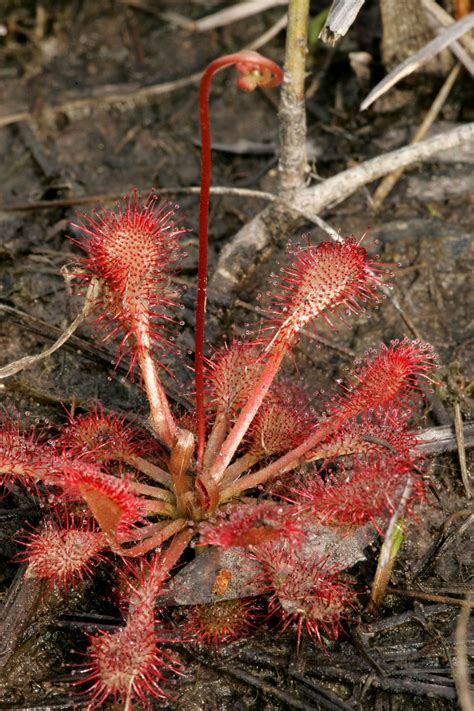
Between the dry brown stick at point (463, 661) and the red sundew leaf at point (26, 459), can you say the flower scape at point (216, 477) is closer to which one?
the red sundew leaf at point (26, 459)

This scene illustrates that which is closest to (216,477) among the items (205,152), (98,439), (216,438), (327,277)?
(216,438)

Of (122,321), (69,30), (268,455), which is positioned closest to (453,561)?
(268,455)

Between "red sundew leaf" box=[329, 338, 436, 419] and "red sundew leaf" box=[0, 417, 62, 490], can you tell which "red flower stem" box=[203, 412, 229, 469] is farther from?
"red sundew leaf" box=[0, 417, 62, 490]

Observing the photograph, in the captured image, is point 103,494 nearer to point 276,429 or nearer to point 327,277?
point 276,429

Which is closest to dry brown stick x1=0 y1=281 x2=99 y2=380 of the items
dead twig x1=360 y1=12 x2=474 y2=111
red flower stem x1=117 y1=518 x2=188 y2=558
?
red flower stem x1=117 y1=518 x2=188 y2=558

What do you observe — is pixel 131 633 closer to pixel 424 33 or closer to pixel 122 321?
pixel 122 321
